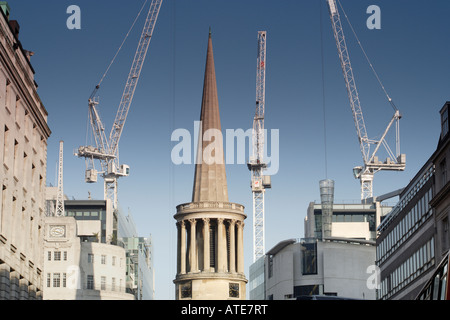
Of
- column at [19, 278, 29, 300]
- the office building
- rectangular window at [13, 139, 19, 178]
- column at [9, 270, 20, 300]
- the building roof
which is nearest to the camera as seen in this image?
column at [9, 270, 20, 300]

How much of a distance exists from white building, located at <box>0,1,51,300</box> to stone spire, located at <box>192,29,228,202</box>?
259 ft

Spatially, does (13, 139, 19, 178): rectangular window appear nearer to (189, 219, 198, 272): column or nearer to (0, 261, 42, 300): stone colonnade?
(0, 261, 42, 300): stone colonnade

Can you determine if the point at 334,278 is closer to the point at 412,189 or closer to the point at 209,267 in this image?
the point at 209,267

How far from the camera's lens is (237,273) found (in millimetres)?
161000

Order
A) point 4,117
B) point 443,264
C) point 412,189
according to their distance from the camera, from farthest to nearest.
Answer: point 412,189
point 4,117
point 443,264

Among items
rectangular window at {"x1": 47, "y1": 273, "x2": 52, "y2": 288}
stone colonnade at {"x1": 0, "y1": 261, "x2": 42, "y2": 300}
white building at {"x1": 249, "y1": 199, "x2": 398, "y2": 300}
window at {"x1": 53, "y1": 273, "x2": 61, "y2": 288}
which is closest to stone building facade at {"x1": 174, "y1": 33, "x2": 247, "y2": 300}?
window at {"x1": 53, "y1": 273, "x2": 61, "y2": 288}

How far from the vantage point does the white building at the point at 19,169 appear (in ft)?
217

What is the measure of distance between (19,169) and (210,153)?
3802 inches

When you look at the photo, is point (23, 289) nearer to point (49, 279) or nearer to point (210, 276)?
point (210, 276)

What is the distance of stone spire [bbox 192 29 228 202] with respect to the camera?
16262cm

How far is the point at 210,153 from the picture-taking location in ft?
551

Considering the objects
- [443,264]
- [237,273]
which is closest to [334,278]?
[237,273]

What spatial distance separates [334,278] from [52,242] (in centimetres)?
5395

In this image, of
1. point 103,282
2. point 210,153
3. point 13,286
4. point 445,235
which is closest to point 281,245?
point 210,153
